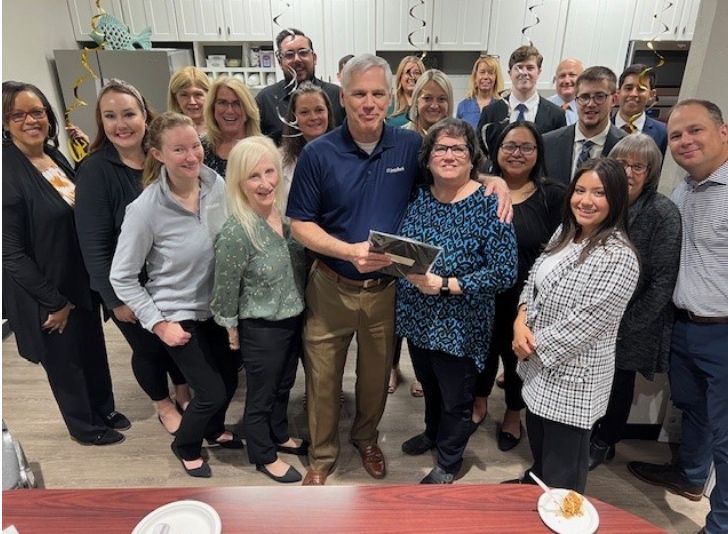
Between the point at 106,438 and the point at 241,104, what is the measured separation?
1712mm

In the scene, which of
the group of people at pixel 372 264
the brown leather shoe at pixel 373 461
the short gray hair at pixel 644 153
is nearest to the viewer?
the group of people at pixel 372 264

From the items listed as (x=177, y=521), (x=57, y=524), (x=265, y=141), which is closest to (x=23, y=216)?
(x=265, y=141)

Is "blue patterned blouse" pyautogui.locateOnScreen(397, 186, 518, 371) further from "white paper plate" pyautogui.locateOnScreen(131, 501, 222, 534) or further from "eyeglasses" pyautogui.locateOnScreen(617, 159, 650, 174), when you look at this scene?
"white paper plate" pyautogui.locateOnScreen(131, 501, 222, 534)

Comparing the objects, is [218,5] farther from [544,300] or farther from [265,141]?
[544,300]

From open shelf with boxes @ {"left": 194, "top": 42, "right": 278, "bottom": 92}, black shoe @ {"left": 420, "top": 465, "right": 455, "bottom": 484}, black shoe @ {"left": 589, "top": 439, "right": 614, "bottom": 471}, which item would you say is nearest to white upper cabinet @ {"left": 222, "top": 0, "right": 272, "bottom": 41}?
open shelf with boxes @ {"left": 194, "top": 42, "right": 278, "bottom": 92}

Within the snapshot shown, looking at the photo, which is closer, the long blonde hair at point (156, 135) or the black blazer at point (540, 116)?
the long blonde hair at point (156, 135)

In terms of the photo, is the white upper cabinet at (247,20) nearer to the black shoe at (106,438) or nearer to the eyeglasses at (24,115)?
the eyeglasses at (24,115)

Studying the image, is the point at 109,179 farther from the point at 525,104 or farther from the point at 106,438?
the point at 525,104

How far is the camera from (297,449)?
237 centimetres

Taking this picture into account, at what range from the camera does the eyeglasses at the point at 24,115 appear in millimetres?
1888

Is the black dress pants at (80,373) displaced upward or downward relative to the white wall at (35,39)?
downward

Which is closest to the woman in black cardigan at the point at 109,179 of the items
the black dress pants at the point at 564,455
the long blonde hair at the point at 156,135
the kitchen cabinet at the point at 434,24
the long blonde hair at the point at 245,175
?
the long blonde hair at the point at 156,135

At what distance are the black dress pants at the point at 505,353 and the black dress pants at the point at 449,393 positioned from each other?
31 cm

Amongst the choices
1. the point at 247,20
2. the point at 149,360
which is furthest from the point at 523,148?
the point at 247,20
